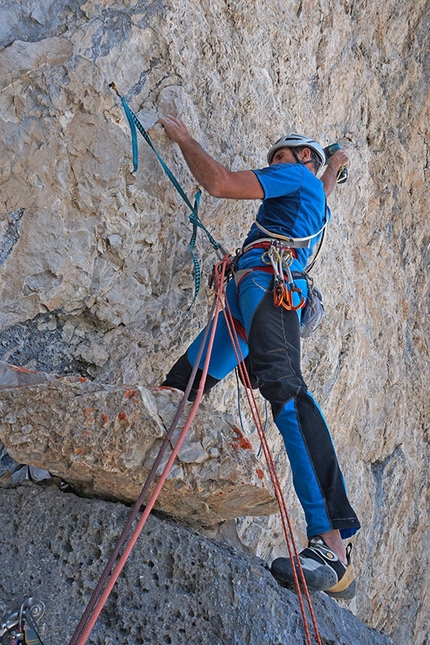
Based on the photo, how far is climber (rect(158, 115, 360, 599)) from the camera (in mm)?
2545

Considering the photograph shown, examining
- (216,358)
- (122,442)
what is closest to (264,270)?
(216,358)

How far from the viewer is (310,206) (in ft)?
10.7

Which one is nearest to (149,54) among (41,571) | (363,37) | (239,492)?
(239,492)

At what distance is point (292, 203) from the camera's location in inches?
128

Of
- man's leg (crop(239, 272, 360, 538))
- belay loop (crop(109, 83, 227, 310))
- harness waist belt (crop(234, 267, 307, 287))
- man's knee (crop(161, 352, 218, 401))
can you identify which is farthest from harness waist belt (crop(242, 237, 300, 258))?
man's knee (crop(161, 352, 218, 401))

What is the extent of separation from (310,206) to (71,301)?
1.29m

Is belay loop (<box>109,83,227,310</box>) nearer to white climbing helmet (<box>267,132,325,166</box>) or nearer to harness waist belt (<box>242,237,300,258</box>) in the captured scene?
harness waist belt (<box>242,237,300,258</box>)

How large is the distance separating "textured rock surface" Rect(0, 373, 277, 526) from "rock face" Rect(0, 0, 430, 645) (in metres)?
0.04

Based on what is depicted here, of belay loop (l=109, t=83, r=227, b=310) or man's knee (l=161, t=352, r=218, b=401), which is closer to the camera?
belay loop (l=109, t=83, r=227, b=310)

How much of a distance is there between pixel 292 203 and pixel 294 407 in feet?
3.64

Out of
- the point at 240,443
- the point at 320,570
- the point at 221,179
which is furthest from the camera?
the point at 221,179

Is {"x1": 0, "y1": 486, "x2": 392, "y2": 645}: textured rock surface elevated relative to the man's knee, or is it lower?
lower

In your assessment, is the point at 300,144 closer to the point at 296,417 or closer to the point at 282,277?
the point at 282,277

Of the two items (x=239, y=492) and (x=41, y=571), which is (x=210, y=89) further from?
(x=41, y=571)
